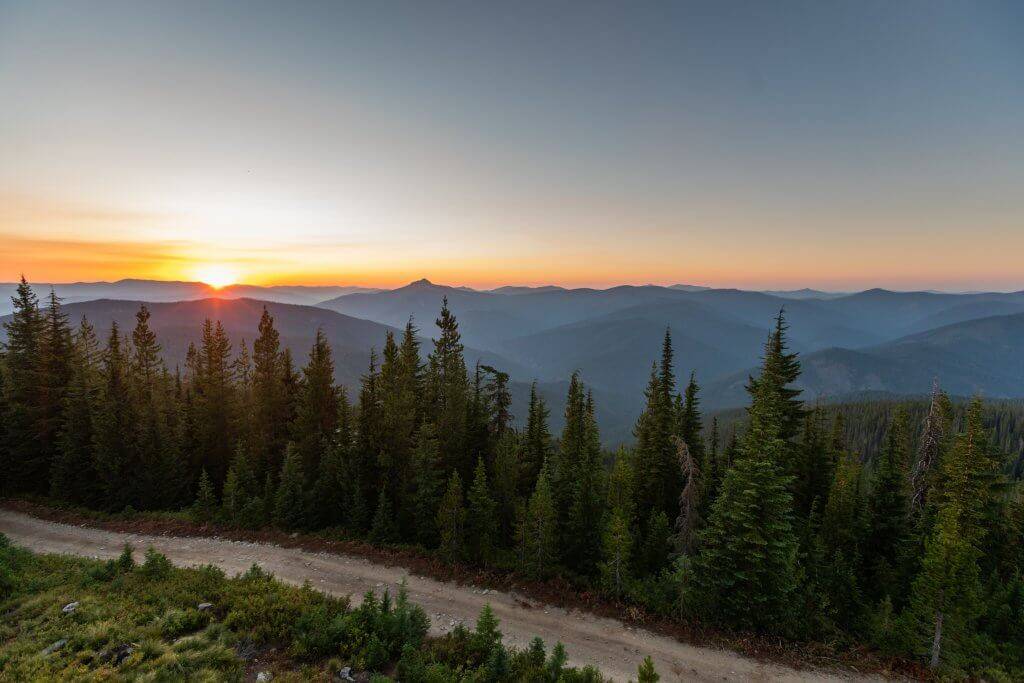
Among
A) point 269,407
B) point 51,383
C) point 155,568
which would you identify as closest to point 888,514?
point 155,568

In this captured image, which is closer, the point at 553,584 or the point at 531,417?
the point at 553,584

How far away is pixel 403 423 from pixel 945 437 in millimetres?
37074

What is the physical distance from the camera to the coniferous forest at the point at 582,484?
1870 centimetres

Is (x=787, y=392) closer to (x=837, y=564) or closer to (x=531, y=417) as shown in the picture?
(x=837, y=564)

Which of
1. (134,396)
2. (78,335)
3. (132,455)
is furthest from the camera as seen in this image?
(78,335)

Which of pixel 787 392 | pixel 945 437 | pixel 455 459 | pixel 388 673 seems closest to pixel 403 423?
pixel 455 459

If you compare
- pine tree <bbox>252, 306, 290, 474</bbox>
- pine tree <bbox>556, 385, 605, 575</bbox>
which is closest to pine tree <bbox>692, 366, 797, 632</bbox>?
pine tree <bbox>556, 385, 605, 575</bbox>

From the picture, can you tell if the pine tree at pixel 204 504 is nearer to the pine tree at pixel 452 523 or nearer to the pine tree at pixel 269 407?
the pine tree at pixel 269 407

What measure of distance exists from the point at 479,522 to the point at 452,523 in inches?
64.1

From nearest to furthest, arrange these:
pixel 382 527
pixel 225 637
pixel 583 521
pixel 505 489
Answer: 1. pixel 225 637
2. pixel 583 521
3. pixel 382 527
4. pixel 505 489

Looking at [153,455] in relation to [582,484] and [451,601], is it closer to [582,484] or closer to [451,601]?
[451,601]

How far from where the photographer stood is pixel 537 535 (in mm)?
21031

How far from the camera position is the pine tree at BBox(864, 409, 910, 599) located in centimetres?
2669

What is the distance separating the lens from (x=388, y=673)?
13203 mm
